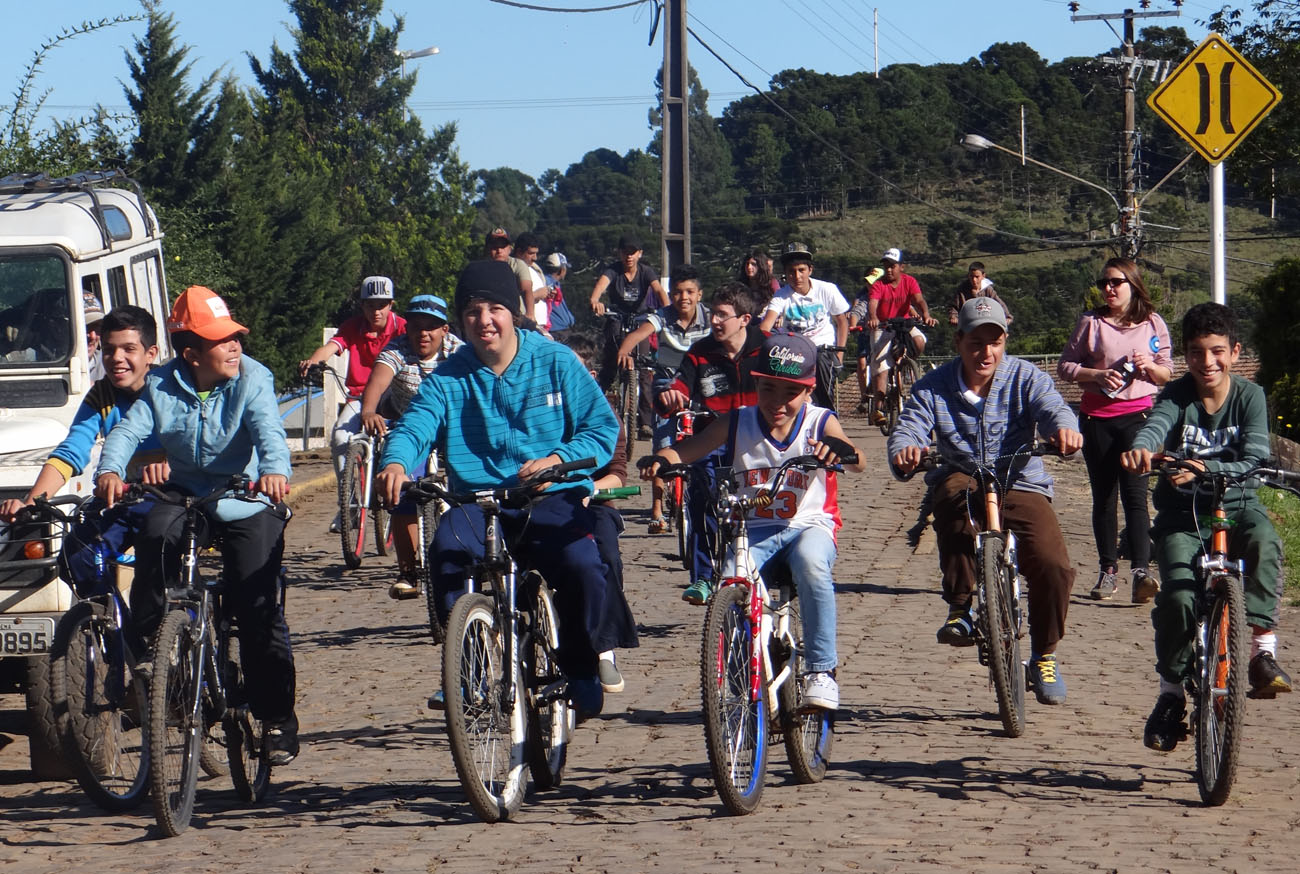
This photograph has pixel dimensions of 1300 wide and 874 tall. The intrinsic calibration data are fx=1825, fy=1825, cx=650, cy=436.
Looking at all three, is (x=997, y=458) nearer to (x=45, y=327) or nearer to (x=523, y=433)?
(x=523, y=433)

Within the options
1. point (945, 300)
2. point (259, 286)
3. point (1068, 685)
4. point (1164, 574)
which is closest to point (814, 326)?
point (1068, 685)

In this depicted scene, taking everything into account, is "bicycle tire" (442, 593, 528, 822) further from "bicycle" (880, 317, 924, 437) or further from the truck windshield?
"bicycle" (880, 317, 924, 437)

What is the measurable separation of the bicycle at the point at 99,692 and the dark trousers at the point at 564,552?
4.65 ft

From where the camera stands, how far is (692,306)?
1320cm

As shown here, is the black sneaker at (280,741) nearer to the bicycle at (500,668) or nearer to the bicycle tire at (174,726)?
the bicycle tire at (174,726)

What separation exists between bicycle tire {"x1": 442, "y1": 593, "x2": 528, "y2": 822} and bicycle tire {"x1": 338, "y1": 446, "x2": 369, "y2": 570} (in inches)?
247

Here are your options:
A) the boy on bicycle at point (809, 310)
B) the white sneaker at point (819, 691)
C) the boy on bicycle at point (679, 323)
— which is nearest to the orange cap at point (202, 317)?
the white sneaker at point (819, 691)

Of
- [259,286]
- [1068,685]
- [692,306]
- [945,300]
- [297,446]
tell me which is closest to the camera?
[1068,685]

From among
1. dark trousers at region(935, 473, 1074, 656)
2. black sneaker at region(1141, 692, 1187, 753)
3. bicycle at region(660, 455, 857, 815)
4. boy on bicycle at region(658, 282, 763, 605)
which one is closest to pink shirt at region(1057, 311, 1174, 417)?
boy on bicycle at region(658, 282, 763, 605)

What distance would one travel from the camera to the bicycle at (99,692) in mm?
6953

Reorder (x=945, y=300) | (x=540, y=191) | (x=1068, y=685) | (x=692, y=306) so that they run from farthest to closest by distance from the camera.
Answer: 1. (x=540, y=191)
2. (x=945, y=300)
3. (x=692, y=306)
4. (x=1068, y=685)

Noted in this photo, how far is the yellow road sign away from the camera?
452 inches

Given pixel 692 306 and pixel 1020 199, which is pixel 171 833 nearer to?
pixel 692 306

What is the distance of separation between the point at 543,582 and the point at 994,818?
180 centimetres
